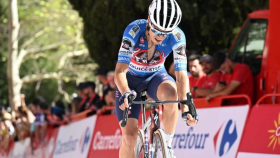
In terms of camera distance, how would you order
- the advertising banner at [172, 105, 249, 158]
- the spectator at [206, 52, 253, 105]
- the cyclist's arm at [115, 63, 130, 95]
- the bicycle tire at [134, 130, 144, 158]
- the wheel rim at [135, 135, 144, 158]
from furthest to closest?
1. the spectator at [206, 52, 253, 105]
2. the advertising banner at [172, 105, 249, 158]
3. the wheel rim at [135, 135, 144, 158]
4. the bicycle tire at [134, 130, 144, 158]
5. the cyclist's arm at [115, 63, 130, 95]

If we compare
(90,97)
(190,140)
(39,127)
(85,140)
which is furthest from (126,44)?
(39,127)

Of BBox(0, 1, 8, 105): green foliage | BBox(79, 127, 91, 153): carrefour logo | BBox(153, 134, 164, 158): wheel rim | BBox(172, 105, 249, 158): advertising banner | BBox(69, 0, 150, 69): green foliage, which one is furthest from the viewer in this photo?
BBox(0, 1, 8, 105): green foliage

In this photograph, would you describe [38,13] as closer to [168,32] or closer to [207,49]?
[207,49]

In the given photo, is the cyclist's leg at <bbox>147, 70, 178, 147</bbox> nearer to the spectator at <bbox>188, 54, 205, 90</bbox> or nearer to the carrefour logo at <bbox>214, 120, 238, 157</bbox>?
the carrefour logo at <bbox>214, 120, 238, 157</bbox>

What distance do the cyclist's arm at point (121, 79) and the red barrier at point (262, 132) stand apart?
7.47 feet

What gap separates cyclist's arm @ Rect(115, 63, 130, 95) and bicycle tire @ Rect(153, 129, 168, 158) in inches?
22.7

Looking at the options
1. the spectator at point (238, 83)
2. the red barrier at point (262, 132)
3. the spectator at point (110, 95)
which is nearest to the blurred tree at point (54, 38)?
the spectator at point (110, 95)

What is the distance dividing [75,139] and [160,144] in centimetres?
699

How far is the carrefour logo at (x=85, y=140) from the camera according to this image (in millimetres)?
12580

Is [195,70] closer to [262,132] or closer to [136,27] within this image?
[262,132]

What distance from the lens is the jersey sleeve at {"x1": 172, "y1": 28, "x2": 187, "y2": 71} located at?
22.1 ft

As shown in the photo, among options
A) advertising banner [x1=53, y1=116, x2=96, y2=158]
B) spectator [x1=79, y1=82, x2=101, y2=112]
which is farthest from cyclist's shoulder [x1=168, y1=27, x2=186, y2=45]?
spectator [x1=79, y1=82, x2=101, y2=112]

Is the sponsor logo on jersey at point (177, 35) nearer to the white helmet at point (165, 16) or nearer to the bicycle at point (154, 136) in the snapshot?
the white helmet at point (165, 16)

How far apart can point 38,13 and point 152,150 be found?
2465 centimetres
